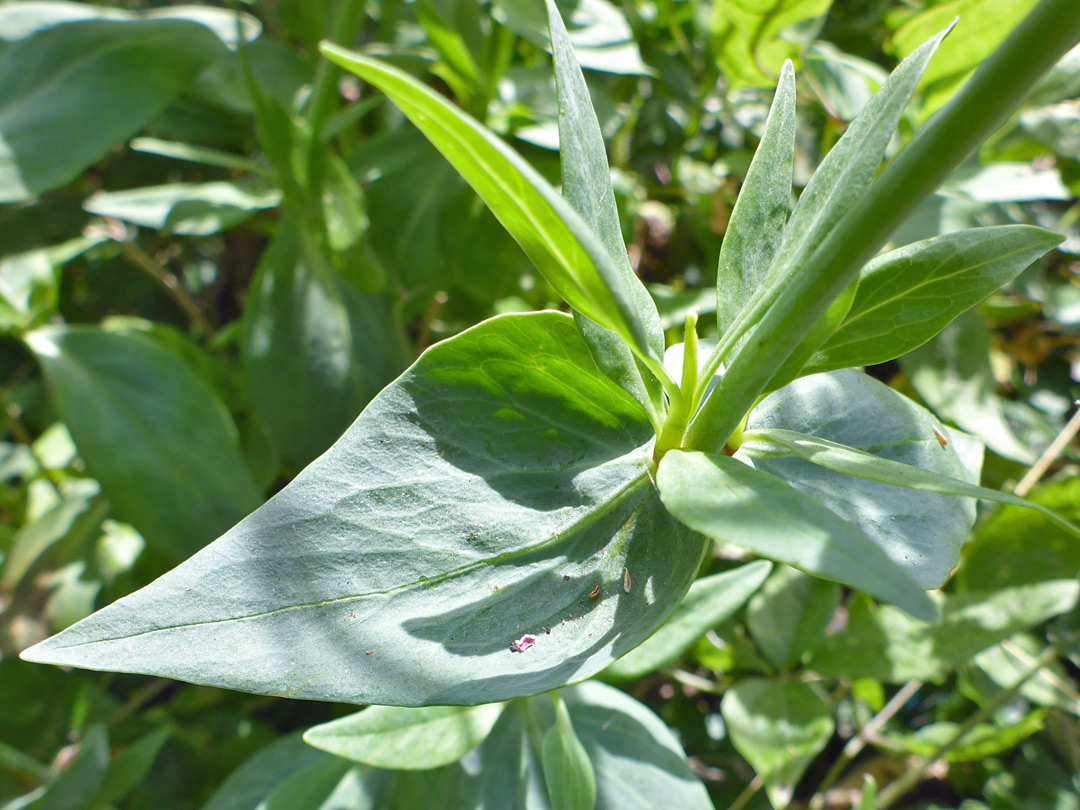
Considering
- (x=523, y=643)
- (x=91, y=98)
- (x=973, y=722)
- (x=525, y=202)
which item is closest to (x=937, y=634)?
(x=973, y=722)

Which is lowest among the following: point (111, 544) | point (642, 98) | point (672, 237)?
point (111, 544)

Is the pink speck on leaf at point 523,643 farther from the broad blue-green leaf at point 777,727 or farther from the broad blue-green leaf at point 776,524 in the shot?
the broad blue-green leaf at point 777,727

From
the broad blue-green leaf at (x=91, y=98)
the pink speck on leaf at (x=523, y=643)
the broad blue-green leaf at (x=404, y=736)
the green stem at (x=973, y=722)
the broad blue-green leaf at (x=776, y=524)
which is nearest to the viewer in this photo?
the broad blue-green leaf at (x=776, y=524)

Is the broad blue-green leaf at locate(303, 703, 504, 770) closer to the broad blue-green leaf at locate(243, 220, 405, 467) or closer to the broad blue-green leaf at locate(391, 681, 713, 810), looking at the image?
the broad blue-green leaf at locate(391, 681, 713, 810)

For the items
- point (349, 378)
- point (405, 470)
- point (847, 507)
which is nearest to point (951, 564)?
point (847, 507)

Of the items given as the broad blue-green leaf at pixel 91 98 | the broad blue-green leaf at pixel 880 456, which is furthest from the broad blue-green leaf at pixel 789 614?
the broad blue-green leaf at pixel 91 98

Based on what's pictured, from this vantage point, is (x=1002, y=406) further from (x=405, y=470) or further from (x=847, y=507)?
(x=405, y=470)

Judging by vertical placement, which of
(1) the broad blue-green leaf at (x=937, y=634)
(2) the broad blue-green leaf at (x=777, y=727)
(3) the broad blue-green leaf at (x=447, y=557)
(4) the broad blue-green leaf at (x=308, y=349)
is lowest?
(2) the broad blue-green leaf at (x=777, y=727)
